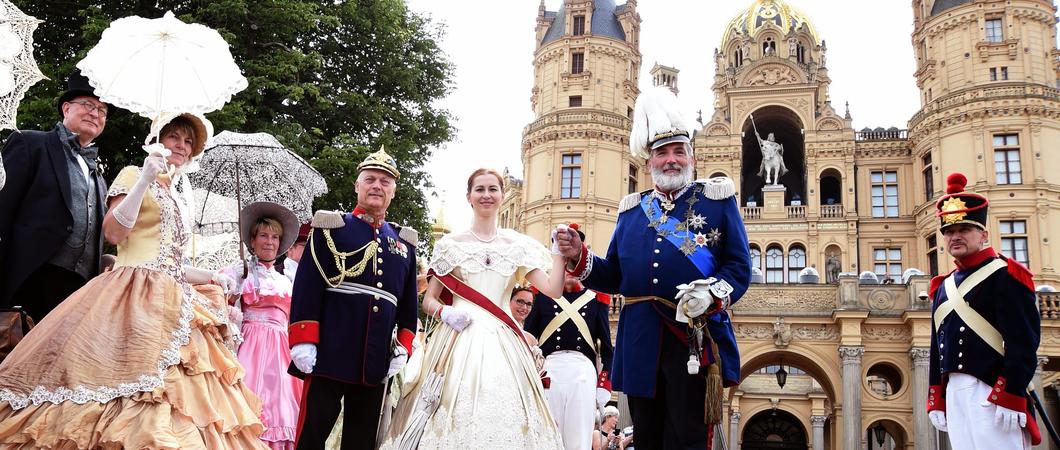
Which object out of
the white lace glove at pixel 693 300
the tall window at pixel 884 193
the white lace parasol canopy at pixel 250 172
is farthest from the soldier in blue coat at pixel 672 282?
the tall window at pixel 884 193

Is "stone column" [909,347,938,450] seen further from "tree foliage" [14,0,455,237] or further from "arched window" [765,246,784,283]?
"tree foliage" [14,0,455,237]

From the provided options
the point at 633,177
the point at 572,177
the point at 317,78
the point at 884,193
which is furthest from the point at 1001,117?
the point at 317,78

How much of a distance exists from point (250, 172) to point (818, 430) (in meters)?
38.1

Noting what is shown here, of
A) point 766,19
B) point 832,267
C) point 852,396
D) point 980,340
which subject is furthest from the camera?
point 766,19

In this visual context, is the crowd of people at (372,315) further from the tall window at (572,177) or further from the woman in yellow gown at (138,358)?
the tall window at (572,177)

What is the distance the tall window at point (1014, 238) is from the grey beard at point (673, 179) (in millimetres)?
35245

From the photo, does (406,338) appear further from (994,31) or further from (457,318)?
(994,31)

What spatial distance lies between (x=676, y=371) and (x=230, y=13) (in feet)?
45.4

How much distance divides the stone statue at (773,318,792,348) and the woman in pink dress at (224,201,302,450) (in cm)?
2421

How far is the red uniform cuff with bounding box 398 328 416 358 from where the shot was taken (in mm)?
5180

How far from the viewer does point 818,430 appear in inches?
1592

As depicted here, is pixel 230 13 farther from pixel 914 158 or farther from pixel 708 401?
pixel 914 158

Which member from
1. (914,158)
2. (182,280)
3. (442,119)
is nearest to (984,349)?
(182,280)

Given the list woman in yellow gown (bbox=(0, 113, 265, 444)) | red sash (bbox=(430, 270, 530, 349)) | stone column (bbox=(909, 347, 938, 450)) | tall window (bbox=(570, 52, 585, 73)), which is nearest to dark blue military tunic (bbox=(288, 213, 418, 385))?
red sash (bbox=(430, 270, 530, 349))
